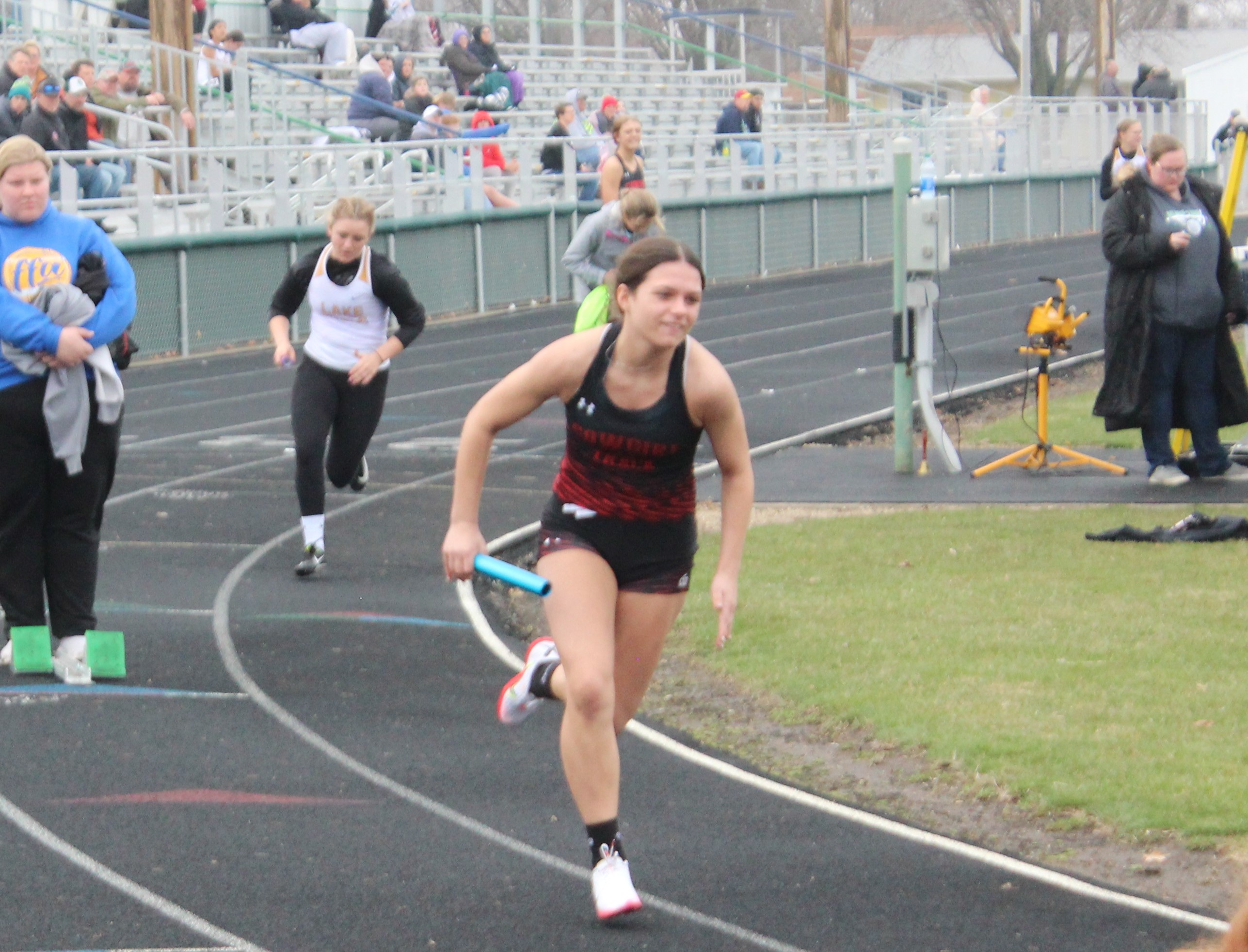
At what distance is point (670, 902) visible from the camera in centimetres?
540

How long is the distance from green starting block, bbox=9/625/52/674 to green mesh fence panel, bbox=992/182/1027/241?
3137 centimetres

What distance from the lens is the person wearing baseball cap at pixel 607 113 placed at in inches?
1146

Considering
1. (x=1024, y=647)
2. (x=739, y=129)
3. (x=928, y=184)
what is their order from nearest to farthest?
(x=1024, y=647) → (x=928, y=184) → (x=739, y=129)

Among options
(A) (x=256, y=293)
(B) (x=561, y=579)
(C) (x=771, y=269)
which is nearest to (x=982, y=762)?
(B) (x=561, y=579)

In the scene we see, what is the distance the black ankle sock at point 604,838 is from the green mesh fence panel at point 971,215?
1210 inches

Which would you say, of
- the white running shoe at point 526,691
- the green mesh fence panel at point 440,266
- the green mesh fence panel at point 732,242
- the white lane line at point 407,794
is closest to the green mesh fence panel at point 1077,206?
the green mesh fence panel at point 732,242

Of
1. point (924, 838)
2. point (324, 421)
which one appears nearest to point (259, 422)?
point (324, 421)

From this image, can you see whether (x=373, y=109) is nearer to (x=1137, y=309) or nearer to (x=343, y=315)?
(x=1137, y=309)

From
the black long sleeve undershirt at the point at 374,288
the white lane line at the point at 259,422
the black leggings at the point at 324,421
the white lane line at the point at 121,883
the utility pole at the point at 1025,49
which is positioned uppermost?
the utility pole at the point at 1025,49

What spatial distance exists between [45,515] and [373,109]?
19.9 meters

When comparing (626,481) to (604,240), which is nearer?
(626,481)

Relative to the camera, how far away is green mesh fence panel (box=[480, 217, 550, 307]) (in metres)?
24.6

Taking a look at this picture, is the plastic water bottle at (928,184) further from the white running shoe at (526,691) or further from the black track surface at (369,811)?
the white running shoe at (526,691)

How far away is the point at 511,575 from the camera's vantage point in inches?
192
